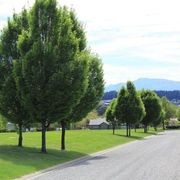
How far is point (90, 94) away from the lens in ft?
121

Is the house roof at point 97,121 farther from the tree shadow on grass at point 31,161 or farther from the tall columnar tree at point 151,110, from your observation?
the tree shadow on grass at point 31,161

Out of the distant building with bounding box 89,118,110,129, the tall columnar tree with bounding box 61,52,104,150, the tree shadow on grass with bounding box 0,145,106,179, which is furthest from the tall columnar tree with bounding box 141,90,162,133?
the distant building with bounding box 89,118,110,129

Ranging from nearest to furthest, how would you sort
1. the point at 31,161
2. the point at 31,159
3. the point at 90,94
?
the point at 31,161 → the point at 31,159 → the point at 90,94

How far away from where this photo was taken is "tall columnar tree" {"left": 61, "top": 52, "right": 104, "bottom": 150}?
119 feet

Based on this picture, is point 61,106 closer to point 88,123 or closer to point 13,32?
point 13,32

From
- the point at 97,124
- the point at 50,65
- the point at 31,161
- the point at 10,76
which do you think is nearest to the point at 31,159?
the point at 31,161

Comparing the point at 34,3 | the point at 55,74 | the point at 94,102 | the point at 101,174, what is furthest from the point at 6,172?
the point at 94,102

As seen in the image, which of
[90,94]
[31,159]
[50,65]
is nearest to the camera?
[31,159]

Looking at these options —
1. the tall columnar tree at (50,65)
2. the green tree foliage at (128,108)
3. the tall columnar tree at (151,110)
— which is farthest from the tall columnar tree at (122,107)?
the tall columnar tree at (50,65)

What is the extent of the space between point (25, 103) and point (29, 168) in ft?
28.5

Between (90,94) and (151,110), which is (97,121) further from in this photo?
(90,94)

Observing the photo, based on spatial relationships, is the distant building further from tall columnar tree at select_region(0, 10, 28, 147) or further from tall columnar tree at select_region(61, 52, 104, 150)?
tall columnar tree at select_region(0, 10, 28, 147)

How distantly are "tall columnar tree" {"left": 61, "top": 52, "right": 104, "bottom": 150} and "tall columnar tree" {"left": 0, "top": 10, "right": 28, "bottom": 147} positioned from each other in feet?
12.4

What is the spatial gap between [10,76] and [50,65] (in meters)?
4.02
